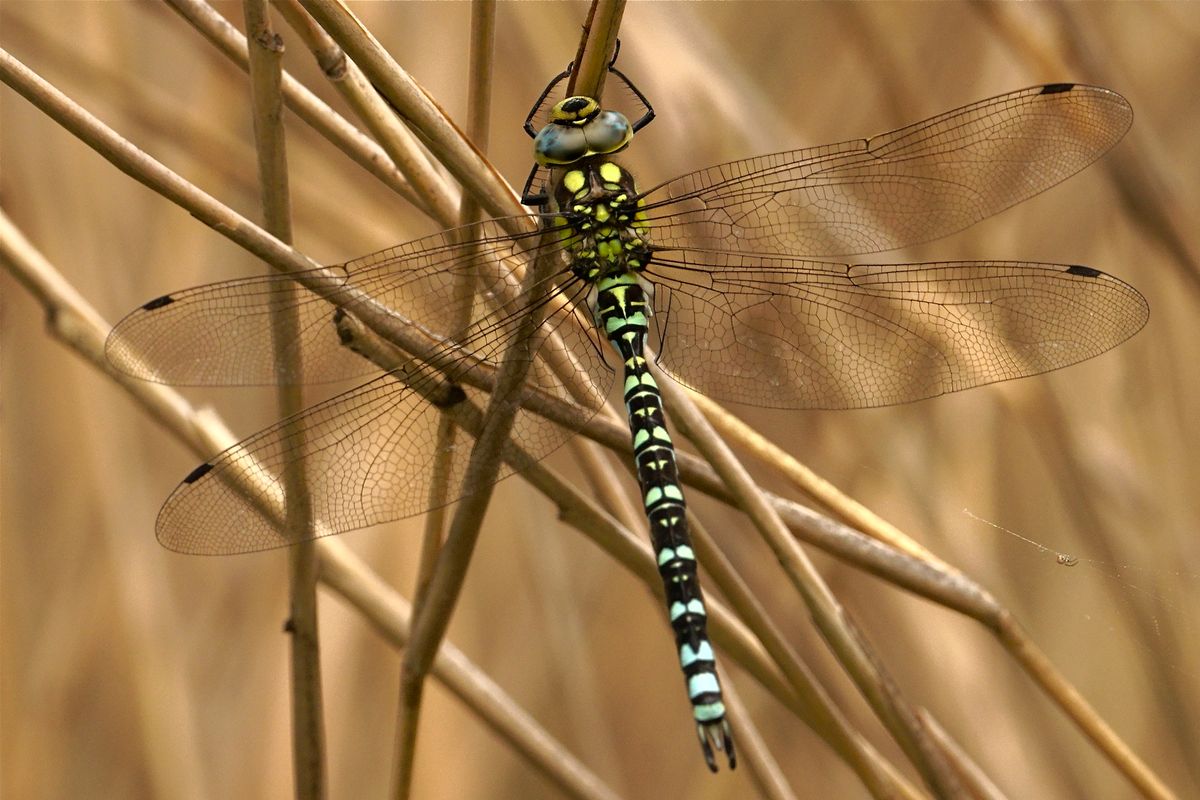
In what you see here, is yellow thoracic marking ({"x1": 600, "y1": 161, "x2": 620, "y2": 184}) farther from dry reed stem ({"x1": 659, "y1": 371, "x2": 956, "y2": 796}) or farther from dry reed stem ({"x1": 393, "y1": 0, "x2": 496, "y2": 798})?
dry reed stem ({"x1": 659, "y1": 371, "x2": 956, "y2": 796})

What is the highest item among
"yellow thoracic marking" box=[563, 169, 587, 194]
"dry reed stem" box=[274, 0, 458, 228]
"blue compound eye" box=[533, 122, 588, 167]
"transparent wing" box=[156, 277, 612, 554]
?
"blue compound eye" box=[533, 122, 588, 167]

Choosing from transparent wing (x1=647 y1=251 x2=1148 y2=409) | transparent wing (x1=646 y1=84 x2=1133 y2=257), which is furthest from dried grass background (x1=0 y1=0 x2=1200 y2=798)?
transparent wing (x1=647 y1=251 x2=1148 y2=409)

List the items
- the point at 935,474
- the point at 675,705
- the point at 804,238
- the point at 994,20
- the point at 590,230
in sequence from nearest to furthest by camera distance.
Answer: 1. the point at 590,230
2. the point at 804,238
3. the point at 994,20
4. the point at 935,474
5. the point at 675,705

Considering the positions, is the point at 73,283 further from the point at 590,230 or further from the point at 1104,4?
the point at 1104,4

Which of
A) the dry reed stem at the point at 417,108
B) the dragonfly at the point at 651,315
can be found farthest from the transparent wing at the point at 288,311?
the dry reed stem at the point at 417,108

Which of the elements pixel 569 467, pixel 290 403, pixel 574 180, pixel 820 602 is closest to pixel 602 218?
pixel 574 180

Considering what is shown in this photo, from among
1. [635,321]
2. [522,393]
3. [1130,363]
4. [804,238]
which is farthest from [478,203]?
[1130,363]

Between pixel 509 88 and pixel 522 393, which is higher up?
pixel 509 88

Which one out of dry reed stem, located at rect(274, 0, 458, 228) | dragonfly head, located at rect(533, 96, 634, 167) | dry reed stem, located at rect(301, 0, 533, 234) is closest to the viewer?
dry reed stem, located at rect(301, 0, 533, 234)
